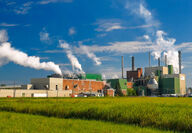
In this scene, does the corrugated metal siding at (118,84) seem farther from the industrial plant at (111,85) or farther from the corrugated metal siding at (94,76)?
the corrugated metal siding at (94,76)

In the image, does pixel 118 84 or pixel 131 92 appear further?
pixel 131 92

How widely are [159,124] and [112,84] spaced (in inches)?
5040

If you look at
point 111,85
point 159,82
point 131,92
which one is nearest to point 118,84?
point 111,85

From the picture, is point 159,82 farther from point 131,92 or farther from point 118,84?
point 118,84

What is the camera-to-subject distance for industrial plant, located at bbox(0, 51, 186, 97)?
9303 centimetres

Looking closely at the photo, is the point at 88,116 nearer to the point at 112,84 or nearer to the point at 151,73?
the point at 112,84

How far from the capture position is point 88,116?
17.5m

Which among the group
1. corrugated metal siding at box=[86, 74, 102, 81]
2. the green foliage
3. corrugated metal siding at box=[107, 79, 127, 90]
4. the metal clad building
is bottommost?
the green foliage

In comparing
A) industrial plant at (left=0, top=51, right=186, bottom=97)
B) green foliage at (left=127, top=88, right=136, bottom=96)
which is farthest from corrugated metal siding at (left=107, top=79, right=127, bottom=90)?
green foliage at (left=127, top=88, right=136, bottom=96)

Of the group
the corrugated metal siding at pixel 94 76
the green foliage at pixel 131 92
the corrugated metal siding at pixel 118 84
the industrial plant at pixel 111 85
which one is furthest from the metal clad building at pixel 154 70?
the corrugated metal siding at pixel 94 76

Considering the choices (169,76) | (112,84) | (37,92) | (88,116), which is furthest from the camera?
(169,76)

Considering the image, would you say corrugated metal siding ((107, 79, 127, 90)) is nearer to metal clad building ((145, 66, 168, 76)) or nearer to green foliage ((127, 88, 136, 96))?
green foliage ((127, 88, 136, 96))

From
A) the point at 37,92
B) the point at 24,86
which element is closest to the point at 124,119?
the point at 37,92

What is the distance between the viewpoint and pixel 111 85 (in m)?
141
